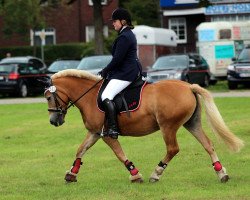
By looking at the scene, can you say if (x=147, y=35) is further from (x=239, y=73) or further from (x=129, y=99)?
(x=129, y=99)

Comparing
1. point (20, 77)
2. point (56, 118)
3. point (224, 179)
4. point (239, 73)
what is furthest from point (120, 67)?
point (20, 77)

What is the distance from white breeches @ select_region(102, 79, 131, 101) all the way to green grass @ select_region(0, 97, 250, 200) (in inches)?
51.5

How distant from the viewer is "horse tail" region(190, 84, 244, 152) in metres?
12.5

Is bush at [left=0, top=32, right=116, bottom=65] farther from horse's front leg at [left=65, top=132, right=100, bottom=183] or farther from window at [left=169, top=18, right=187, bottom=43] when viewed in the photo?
horse's front leg at [left=65, top=132, right=100, bottom=183]

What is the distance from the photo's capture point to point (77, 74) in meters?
13.0

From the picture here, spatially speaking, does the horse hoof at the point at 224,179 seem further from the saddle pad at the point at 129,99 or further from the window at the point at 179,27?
the window at the point at 179,27

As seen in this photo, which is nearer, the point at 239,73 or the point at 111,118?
the point at 111,118

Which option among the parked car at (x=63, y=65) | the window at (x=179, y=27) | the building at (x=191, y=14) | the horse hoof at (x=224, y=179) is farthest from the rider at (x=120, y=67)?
the window at (x=179, y=27)

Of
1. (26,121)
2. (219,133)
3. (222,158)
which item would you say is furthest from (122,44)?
(26,121)

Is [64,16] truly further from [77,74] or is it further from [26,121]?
[77,74]

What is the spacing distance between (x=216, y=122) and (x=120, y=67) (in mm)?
1683

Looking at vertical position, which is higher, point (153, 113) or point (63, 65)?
point (63, 65)

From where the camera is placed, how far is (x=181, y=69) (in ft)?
123

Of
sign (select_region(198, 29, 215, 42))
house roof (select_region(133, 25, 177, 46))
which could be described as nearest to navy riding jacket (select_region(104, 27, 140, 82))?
house roof (select_region(133, 25, 177, 46))
